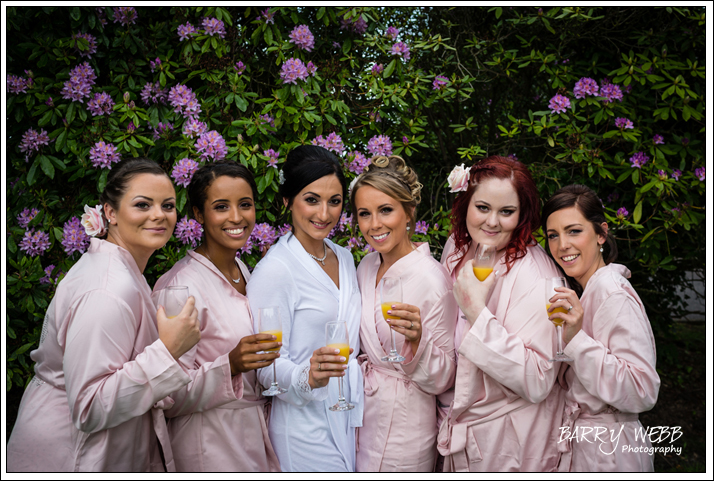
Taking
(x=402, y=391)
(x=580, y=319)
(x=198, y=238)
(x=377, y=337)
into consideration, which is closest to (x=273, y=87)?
(x=198, y=238)

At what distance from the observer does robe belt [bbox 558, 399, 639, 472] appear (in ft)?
9.89

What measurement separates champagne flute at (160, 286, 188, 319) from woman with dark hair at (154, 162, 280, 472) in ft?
1.22

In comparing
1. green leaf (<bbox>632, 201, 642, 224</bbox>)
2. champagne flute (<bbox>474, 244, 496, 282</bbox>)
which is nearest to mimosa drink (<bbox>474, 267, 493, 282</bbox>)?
champagne flute (<bbox>474, 244, 496, 282</bbox>)

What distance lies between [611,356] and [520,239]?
2.66 ft

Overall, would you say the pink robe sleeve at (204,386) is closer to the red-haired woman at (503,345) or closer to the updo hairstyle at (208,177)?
the updo hairstyle at (208,177)

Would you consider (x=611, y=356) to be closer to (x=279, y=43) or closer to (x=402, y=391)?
(x=402, y=391)

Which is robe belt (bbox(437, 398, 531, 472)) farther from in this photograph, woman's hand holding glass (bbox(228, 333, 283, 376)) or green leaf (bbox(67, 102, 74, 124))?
green leaf (bbox(67, 102, 74, 124))

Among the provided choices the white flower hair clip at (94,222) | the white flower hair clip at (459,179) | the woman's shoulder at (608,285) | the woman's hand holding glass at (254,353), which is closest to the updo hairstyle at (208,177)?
the white flower hair clip at (94,222)

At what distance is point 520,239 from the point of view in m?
3.29

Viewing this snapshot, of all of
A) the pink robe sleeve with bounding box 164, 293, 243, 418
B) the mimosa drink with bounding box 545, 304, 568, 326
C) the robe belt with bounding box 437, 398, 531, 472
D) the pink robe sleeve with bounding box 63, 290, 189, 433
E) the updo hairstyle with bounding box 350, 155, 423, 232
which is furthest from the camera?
the updo hairstyle with bounding box 350, 155, 423, 232

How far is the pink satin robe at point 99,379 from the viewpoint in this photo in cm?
255

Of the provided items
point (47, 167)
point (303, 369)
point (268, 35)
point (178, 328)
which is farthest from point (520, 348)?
point (47, 167)

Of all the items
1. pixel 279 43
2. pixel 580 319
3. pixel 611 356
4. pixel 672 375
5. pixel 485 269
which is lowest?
pixel 672 375

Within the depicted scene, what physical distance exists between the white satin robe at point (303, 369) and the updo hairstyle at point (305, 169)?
418 millimetres
